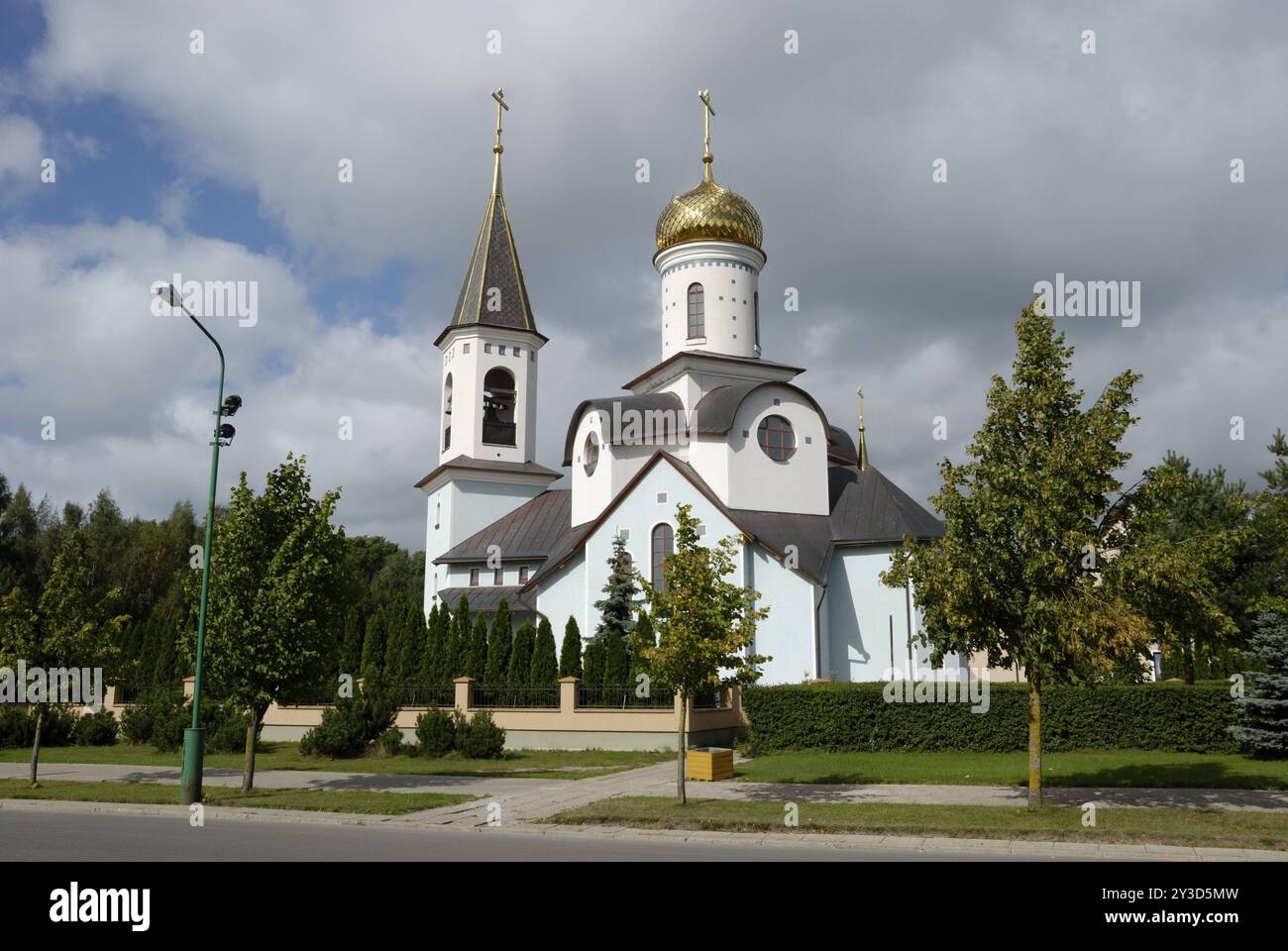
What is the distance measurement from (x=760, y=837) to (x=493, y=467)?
2953 cm

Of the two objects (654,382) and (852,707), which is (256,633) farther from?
(654,382)

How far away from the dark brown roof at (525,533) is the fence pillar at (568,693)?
12415 mm

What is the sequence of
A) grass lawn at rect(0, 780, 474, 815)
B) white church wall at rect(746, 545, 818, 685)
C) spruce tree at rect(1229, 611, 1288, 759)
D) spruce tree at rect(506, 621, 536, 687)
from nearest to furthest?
grass lawn at rect(0, 780, 474, 815) → spruce tree at rect(1229, 611, 1288, 759) → spruce tree at rect(506, 621, 536, 687) → white church wall at rect(746, 545, 818, 685)

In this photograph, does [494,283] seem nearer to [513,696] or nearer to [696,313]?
[696,313]

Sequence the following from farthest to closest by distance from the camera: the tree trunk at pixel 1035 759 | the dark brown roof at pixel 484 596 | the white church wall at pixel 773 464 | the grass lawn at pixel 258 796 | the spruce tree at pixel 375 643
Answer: the dark brown roof at pixel 484 596 → the spruce tree at pixel 375 643 → the white church wall at pixel 773 464 → the grass lawn at pixel 258 796 → the tree trunk at pixel 1035 759

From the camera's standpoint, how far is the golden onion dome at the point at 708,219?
34750mm

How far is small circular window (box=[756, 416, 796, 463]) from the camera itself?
30.0 meters

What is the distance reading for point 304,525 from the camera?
16.7m

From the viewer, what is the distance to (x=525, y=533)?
37.4 metres

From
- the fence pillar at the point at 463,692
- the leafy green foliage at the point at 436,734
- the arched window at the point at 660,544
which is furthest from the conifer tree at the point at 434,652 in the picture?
the arched window at the point at 660,544

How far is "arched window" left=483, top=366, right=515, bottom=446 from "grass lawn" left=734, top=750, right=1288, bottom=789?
23.3 m

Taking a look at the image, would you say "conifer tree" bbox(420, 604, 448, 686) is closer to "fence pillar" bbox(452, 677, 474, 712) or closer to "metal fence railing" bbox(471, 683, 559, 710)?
"metal fence railing" bbox(471, 683, 559, 710)

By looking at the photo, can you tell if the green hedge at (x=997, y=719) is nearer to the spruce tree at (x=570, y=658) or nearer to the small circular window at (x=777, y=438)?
the spruce tree at (x=570, y=658)

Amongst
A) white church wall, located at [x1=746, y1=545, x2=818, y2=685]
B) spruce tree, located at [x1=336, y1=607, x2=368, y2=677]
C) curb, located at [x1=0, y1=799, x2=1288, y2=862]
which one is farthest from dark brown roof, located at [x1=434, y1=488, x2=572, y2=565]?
curb, located at [x1=0, y1=799, x2=1288, y2=862]
